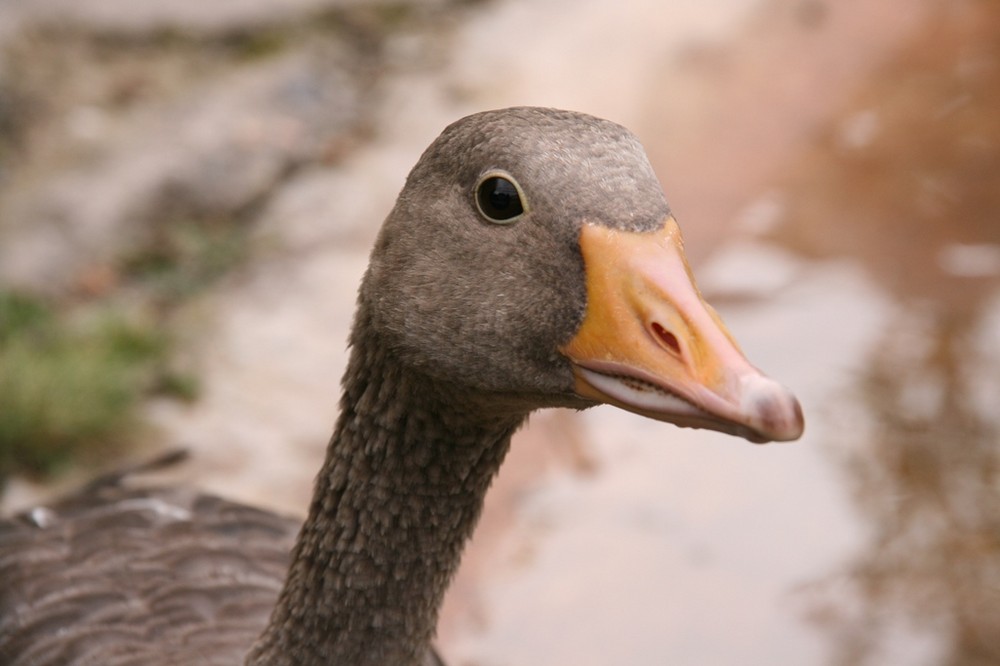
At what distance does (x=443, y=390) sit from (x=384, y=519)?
383 mm

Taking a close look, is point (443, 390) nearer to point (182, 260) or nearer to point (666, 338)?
point (666, 338)

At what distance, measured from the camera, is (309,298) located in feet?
19.8

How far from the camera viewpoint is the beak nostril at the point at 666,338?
1.94 m

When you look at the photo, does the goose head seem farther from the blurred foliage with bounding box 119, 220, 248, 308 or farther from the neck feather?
the blurred foliage with bounding box 119, 220, 248, 308

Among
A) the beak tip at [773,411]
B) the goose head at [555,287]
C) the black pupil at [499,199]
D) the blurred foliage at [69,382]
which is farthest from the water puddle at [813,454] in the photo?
the beak tip at [773,411]

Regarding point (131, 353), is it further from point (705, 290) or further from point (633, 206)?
point (633, 206)

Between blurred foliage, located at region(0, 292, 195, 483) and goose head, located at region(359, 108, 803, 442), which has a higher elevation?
blurred foliage, located at region(0, 292, 195, 483)

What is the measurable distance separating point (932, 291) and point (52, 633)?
15.4 ft

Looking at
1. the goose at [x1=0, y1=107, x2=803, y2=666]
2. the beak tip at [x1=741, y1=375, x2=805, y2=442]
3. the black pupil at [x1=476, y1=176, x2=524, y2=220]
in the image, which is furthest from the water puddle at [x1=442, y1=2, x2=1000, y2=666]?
the beak tip at [x1=741, y1=375, x2=805, y2=442]

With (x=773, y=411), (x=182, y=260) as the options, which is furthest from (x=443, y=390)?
(x=182, y=260)

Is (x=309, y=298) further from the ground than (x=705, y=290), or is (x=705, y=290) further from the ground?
(x=705, y=290)

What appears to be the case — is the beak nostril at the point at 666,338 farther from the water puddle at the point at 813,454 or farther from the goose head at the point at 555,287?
the water puddle at the point at 813,454

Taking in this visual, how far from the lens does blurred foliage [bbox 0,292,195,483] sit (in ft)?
16.6

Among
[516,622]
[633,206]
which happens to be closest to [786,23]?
[516,622]
